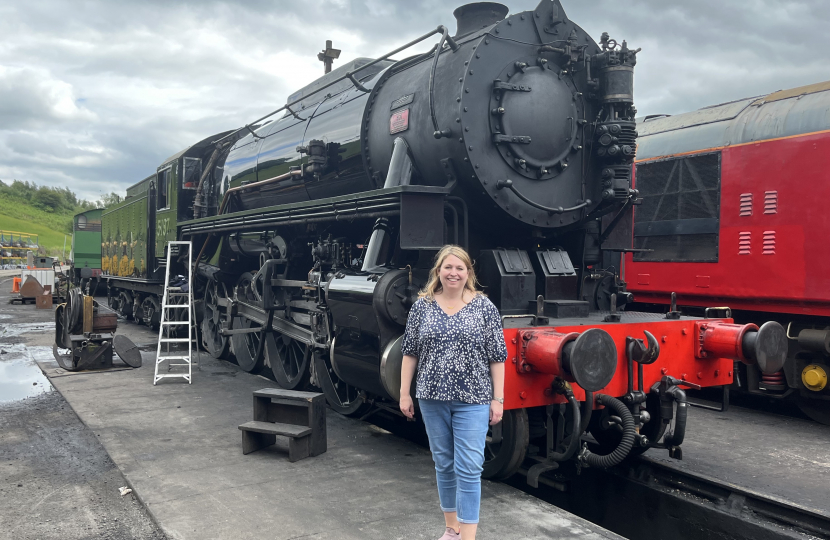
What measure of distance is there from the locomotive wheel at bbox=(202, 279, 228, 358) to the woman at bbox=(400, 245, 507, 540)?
599cm

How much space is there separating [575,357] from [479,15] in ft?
9.46

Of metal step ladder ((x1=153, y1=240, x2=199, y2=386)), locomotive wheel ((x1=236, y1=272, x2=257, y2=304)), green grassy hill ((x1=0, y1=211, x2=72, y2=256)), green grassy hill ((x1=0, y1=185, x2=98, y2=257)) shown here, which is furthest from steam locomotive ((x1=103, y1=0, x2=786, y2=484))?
green grassy hill ((x1=0, y1=185, x2=98, y2=257))

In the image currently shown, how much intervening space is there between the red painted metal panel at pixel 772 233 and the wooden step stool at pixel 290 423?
4533 mm

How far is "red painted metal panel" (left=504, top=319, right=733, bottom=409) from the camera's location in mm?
3736

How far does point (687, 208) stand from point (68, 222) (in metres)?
126

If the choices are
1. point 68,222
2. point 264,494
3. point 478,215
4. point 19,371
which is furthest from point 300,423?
point 68,222

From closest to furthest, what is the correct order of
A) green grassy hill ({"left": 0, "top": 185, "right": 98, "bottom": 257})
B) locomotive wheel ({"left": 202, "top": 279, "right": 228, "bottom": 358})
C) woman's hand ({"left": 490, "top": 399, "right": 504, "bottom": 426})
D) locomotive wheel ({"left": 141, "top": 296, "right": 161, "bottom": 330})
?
woman's hand ({"left": 490, "top": 399, "right": 504, "bottom": 426}) < locomotive wheel ({"left": 202, "top": 279, "right": 228, "bottom": 358}) < locomotive wheel ({"left": 141, "top": 296, "right": 161, "bottom": 330}) < green grassy hill ({"left": 0, "top": 185, "right": 98, "bottom": 257})

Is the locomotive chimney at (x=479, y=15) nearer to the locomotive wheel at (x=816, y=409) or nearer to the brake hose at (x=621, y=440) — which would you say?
the brake hose at (x=621, y=440)

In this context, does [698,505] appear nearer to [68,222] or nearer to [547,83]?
[547,83]

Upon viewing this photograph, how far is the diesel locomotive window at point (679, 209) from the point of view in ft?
23.4

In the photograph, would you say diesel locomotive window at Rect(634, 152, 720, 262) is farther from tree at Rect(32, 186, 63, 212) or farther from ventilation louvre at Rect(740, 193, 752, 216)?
tree at Rect(32, 186, 63, 212)

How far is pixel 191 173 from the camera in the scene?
9.59m

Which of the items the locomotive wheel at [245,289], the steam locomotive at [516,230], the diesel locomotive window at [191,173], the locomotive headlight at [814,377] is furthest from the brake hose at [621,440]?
the diesel locomotive window at [191,173]

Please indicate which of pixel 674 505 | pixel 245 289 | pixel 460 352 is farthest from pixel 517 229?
pixel 245 289
